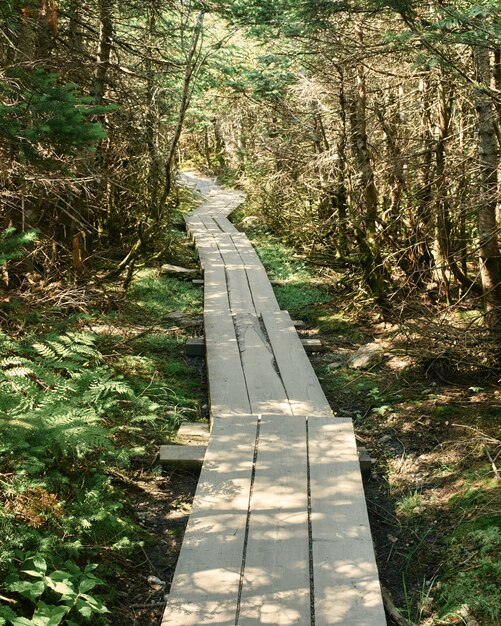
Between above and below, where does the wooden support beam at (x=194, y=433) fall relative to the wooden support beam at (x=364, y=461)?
above

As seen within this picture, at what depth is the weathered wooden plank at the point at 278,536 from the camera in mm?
3268

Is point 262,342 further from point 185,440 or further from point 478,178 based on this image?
point 478,178

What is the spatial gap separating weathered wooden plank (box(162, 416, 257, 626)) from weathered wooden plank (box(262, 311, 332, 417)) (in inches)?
37.2

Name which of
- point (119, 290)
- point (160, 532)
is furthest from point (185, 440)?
point (119, 290)

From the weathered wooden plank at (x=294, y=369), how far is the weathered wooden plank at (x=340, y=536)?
2.28ft

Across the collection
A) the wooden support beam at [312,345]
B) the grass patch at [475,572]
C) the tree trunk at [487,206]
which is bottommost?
the grass patch at [475,572]

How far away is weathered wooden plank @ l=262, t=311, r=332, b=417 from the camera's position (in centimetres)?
600

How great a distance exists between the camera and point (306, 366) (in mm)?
7008

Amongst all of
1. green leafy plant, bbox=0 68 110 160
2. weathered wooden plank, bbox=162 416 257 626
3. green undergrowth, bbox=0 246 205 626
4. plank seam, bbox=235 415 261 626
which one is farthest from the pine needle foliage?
green leafy plant, bbox=0 68 110 160

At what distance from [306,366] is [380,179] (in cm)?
→ 393

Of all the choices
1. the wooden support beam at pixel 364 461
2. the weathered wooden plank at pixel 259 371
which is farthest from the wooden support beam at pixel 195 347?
the wooden support beam at pixel 364 461

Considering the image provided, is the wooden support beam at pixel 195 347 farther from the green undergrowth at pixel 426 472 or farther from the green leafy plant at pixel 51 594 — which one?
the green leafy plant at pixel 51 594

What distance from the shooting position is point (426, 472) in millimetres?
5188

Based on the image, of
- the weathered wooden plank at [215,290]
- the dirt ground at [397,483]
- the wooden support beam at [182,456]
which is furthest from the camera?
the weathered wooden plank at [215,290]
